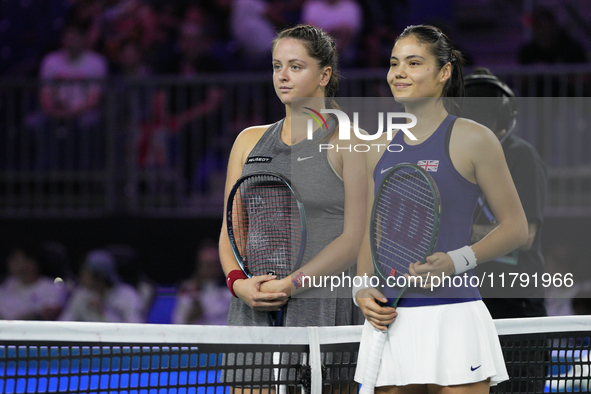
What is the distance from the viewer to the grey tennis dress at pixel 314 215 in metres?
2.02

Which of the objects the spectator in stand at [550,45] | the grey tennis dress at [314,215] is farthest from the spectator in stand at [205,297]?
the grey tennis dress at [314,215]

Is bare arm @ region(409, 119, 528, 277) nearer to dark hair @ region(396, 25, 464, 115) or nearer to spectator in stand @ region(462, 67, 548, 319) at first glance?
dark hair @ region(396, 25, 464, 115)

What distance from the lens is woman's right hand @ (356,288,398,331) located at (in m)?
1.73

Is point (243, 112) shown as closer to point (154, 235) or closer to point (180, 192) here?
point (180, 192)

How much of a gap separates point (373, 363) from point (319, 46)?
2.99ft

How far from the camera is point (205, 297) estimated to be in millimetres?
5246

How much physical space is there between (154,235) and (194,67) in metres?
1.56

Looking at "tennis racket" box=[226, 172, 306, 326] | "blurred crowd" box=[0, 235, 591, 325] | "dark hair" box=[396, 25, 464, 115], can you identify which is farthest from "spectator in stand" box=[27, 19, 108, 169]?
"dark hair" box=[396, 25, 464, 115]

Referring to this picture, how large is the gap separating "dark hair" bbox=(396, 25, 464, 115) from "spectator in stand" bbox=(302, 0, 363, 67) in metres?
4.33

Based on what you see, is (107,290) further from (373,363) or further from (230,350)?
(373,363)

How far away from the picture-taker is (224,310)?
5219 mm

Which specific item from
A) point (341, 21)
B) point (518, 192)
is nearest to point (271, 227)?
point (518, 192)

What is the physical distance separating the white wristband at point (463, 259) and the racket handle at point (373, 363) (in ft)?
0.79

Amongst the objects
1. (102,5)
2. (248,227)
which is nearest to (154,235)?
(102,5)
